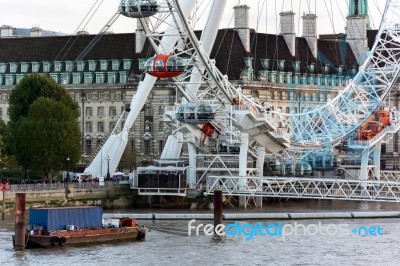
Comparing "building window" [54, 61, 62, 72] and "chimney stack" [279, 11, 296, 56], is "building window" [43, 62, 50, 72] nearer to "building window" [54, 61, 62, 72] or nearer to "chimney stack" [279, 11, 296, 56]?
"building window" [54, 61, 62, 72]

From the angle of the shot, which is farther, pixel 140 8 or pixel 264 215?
pixel 264 215

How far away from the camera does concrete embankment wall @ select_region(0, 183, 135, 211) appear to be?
331 ft

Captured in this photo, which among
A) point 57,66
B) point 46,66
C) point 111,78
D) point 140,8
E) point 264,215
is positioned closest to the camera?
point 140,8

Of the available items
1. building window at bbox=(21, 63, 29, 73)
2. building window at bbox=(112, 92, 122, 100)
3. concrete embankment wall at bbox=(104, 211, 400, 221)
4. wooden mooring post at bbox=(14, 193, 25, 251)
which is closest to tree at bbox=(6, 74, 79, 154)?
building window at bbox=(112, 92, 122, 100)

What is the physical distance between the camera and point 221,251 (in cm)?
7975

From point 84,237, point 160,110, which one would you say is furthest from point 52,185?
point 160,110

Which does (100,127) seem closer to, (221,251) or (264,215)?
(264,215)

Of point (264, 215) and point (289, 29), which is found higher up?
point (289, 29)

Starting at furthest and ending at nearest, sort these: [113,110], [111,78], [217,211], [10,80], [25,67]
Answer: [10,80] < [25,67] < [113,110] < [111,78] < [217,211]

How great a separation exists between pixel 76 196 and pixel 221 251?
27478mm

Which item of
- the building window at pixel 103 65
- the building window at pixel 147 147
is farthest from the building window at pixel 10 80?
the building window at pixel 147 147

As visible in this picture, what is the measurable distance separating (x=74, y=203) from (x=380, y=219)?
20.3m

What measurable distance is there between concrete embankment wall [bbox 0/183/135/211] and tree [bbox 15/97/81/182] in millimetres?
5587

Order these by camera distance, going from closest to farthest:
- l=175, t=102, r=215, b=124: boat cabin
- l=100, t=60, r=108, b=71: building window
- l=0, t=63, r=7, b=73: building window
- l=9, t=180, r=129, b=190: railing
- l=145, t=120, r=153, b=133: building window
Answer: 1. l=9, t=180, r=129, b=190: railing
2. l=175, t=102, r=215, b=124: boat cabin
3. l=145, t=120, r=153, b=133: building window
4. l=100, t=60, r=108, b=71: building window
5. l=0, t=63, r=7, b=73: building window
